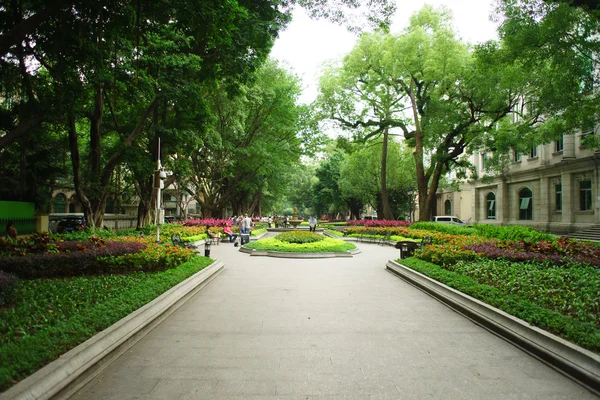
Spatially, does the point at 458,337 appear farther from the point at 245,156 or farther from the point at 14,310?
the point at 245,156

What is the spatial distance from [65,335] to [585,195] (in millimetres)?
31964

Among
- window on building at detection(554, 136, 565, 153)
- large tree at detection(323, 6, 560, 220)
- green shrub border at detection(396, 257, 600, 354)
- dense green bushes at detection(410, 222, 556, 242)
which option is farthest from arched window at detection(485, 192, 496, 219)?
green shrub border at detection(396, 257, 600, 354)

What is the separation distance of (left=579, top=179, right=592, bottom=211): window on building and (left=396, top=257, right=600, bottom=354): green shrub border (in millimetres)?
24233

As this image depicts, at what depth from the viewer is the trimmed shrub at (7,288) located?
18.4ft

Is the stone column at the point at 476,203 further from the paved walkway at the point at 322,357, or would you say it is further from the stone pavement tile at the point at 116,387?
the stone pavement tile at the point at 116,387

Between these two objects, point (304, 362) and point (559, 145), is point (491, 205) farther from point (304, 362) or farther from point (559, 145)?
point (304, 362)

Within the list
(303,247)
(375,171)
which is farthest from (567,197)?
(303,247)

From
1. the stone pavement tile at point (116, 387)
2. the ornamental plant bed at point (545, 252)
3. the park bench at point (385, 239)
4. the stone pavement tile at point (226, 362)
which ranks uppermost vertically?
the ornamental plant bed at point (545, 252)

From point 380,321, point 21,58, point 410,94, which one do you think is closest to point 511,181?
point 410,94

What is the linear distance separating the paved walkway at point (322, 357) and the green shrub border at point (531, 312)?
0.50 metres

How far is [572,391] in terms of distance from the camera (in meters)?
3.74

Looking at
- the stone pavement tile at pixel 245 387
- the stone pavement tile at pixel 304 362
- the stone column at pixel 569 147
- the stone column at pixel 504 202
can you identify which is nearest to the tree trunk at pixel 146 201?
the stone pavement tile at pixel 304 362

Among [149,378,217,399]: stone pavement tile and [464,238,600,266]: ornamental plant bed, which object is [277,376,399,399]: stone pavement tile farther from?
[464,238,600,266]: ornamental plant bed

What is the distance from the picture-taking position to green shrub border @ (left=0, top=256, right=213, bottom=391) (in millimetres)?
3389
